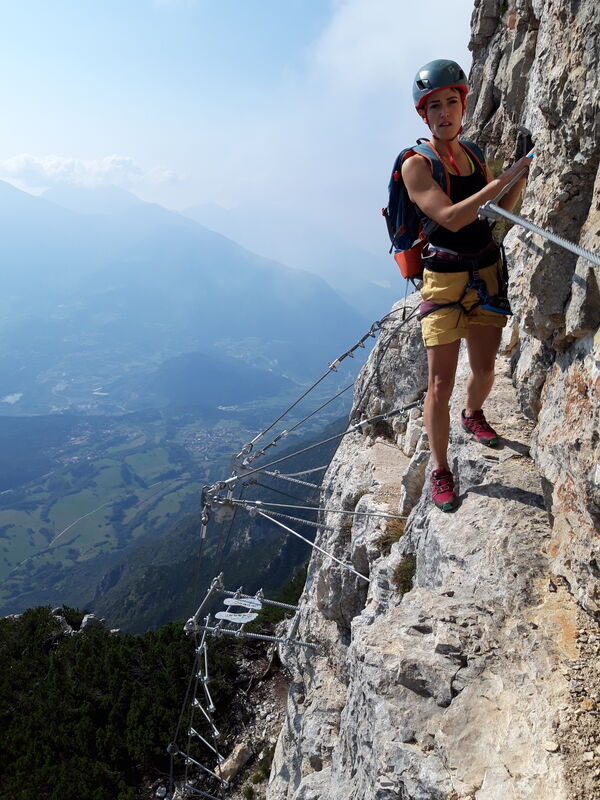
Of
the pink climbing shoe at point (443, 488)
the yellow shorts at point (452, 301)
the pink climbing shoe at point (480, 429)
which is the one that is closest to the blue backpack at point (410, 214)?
the yellow shorts at point (452, 301)

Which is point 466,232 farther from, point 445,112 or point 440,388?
point 440,388

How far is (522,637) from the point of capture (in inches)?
151

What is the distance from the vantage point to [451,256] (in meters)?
4.99

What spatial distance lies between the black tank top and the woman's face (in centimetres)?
41

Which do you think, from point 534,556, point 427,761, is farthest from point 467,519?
point 427,761

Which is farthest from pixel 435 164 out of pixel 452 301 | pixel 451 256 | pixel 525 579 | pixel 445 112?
pixel 525 579

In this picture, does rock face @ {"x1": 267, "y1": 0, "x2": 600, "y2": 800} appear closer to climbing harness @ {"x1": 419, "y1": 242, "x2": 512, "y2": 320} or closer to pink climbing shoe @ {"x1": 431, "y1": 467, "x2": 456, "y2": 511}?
pink climbing shoe @ {"x1": 431, "y1": 467, "x2": 456, "y2": 511}

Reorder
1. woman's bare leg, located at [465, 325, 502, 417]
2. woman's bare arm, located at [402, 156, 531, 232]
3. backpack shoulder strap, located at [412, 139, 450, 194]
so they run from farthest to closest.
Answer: woman's bare leg, located at [465, 325, 502, 417] → backpack shoulder strap, located at [412, 139, 450, 194] → woman's bare arm, located at [402, 156, 531, 232]

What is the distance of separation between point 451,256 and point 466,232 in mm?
252

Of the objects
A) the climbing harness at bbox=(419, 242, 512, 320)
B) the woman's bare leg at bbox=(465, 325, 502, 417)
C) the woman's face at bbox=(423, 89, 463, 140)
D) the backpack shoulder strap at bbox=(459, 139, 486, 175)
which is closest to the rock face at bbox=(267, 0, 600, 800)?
the climbing harness at bbox=(419, 242, 512, 320)

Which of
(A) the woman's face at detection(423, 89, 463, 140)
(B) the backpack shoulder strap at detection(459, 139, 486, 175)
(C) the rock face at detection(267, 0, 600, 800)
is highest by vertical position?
(A) the woman's face at detection(423, 89, 463, 140)

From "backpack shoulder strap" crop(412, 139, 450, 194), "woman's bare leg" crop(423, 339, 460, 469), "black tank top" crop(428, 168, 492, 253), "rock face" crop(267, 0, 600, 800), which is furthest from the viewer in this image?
"woman's bare leg" crop(423, 339, 460, 469)

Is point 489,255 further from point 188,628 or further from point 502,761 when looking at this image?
point 188,628

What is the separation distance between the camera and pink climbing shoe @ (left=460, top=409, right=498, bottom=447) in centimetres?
570
